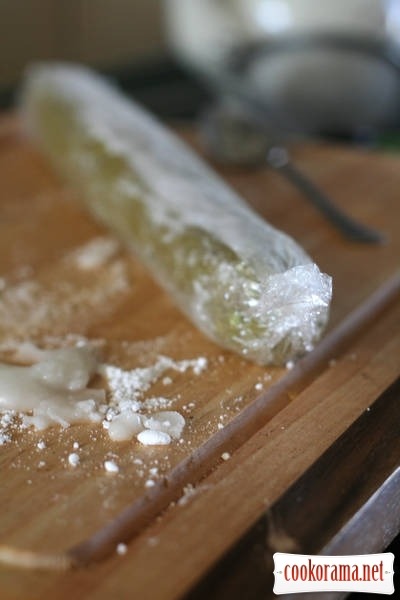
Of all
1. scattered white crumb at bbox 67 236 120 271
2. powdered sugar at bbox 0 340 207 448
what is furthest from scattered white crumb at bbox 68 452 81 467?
scattered white crumb at bbox 67 236 120 271

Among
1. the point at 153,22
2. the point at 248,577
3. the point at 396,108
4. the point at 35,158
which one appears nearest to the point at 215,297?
the point at 248,577

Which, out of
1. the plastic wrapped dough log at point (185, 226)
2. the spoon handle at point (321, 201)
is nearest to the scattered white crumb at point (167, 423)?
the plastic wrapped dough log at point (185, 226)

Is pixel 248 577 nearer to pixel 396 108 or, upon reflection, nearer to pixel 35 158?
pixel 35 158

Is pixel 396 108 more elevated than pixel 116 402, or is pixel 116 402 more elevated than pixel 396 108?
pixel 396 108

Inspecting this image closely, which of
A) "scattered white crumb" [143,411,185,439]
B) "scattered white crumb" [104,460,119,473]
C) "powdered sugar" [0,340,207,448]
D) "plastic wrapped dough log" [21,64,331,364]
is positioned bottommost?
"scattered white crumb" [104,460,119,473]

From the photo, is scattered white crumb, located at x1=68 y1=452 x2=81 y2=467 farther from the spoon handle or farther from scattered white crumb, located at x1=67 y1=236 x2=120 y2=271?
the spoon handle

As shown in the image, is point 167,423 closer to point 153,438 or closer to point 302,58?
point 153,438

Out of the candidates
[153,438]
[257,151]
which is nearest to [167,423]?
[153,438]
